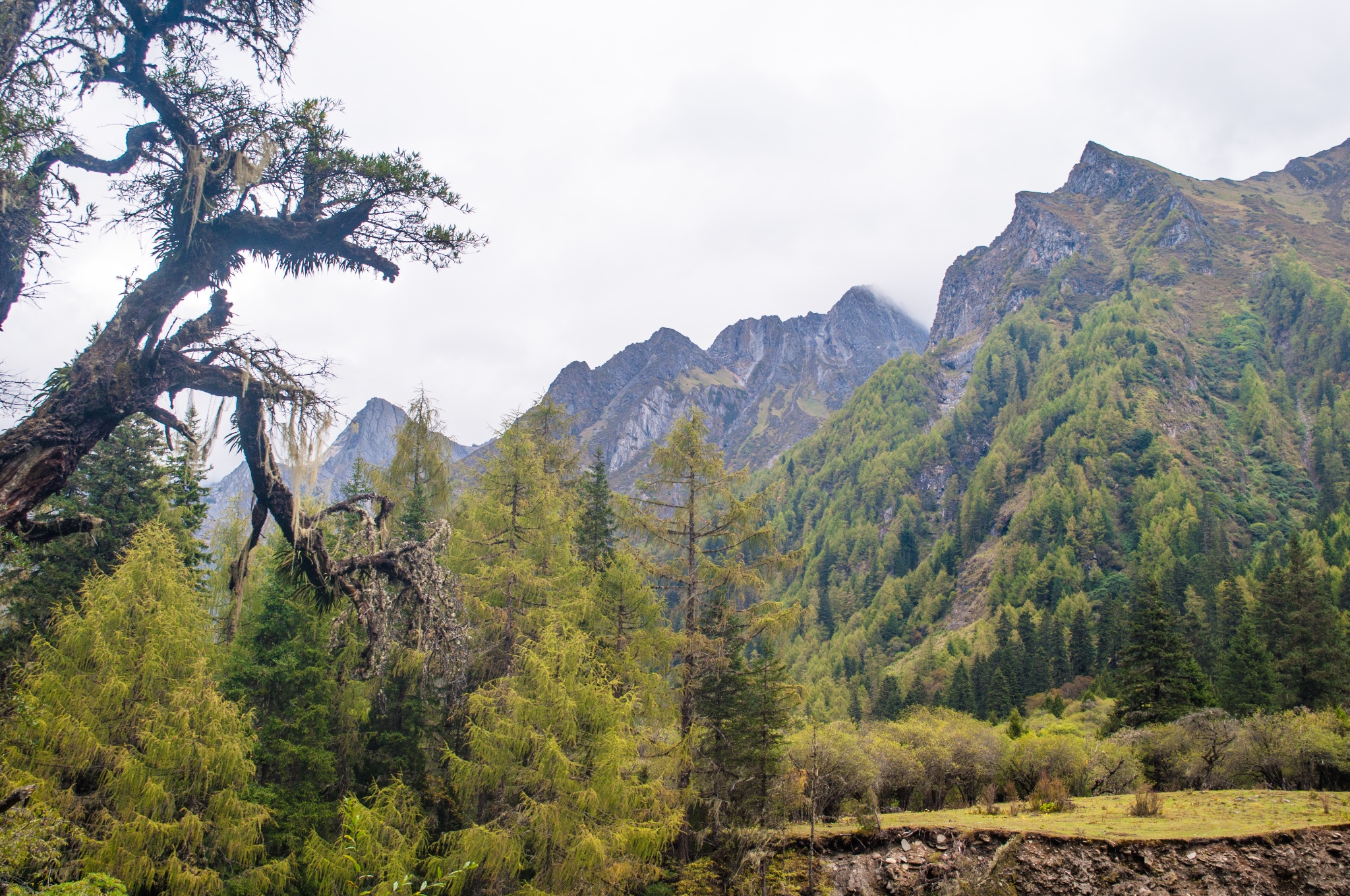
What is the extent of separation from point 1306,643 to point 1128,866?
1536 inches

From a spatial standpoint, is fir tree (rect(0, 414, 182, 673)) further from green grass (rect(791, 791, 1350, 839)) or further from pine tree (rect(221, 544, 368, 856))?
green grass (rect(791, 791, 1350, 839))

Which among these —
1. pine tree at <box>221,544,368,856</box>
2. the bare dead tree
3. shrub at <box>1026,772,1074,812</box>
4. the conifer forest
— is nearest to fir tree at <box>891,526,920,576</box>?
the conifer forest

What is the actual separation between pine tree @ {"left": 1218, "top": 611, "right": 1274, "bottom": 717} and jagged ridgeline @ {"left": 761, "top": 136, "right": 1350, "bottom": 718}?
47.5 ft

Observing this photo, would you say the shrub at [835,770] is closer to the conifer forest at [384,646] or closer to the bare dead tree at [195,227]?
the conifer forest at [384,646]

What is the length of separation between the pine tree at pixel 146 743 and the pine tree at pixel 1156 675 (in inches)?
1476

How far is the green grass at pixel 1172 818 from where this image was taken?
15.1 meters

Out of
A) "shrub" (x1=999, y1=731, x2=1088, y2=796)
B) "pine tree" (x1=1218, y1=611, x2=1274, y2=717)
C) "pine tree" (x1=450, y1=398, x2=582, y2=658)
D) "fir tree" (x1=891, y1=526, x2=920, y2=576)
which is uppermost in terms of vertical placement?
"fir tree" (x1=891, y1=526, x2=920, y2=576)

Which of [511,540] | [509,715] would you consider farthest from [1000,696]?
[509,715]

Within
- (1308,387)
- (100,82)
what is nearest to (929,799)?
(100,82)

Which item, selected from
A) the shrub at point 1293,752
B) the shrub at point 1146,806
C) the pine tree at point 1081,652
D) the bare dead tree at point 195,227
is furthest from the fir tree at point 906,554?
the bare dead tree at point 195,227

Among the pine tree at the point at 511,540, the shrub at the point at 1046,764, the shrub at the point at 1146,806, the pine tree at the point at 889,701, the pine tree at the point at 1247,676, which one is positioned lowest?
the pine tree at the point at 889,701

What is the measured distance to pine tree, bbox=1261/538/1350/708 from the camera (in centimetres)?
3906

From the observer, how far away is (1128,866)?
14828mm

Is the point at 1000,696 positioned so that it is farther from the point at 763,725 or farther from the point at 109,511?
the point at 109,511
